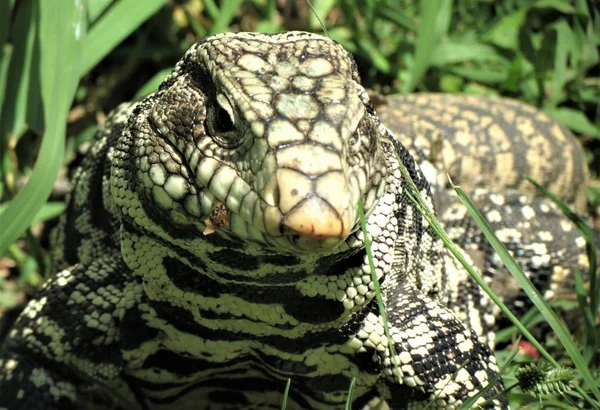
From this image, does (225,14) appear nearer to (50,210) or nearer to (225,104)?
(50,210)

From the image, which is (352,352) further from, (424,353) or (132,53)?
(132,53)

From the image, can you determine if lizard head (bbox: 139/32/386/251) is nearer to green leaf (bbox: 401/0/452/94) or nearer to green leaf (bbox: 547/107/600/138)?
green leaf (bbox: 401/0/452/94)

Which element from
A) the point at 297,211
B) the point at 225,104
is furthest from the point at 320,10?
the point at 297,211

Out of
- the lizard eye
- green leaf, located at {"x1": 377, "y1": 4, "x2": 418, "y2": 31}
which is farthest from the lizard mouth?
green leaf, located at {"x1": 377, "y1": 4, "x2": 418, "y2": 31}

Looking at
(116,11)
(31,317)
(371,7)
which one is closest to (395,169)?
(31,317)

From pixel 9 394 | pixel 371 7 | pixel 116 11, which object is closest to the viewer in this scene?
pixel 9 394

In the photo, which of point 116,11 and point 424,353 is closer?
point 424,353
